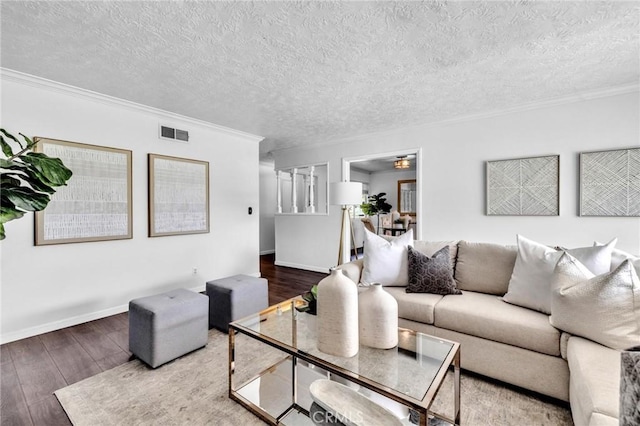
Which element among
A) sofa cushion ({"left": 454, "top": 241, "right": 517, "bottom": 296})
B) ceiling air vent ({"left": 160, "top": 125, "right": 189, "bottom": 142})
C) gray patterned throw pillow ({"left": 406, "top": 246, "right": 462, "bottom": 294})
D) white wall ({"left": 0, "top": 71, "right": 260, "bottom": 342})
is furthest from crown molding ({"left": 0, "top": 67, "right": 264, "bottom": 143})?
sofa cushion ({"left": 454, "top": 241, "right": 517, "bottom": 296})

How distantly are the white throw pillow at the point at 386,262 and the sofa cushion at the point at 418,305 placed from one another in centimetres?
21

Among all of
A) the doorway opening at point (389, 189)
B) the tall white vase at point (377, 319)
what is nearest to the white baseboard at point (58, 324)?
the tall white vase at point (377, 319)

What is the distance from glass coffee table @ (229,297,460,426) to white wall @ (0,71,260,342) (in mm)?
1999

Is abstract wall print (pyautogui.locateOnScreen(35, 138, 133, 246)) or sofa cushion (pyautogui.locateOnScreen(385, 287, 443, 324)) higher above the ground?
abstract wall print (pyautogui.locateOnScreen(35, 138, 133, 246))

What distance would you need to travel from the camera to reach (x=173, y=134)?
3.65 m

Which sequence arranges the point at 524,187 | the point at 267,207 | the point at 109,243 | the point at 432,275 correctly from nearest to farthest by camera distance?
the point at 432,275
the point at 109,243
the point at 524,187
the point at 267,207

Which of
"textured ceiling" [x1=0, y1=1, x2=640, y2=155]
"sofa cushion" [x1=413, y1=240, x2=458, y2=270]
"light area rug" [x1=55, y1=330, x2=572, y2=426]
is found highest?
"textured ceiling" [x1=0, y1=1, x2=640, y2=155]

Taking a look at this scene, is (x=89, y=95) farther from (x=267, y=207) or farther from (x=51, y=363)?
(x=267, y=207)

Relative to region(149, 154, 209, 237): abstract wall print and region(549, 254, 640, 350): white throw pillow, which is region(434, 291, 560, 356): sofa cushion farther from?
region(149, 154, 209, 237): abstract wall print

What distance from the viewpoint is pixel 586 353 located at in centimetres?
144

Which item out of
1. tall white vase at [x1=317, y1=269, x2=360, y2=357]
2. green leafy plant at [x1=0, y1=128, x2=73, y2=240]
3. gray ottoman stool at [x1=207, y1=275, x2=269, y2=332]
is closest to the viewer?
green leafy plant at [x1=0, y1=128, x2=73, y2=240]

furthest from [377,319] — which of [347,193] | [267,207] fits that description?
[267,207]

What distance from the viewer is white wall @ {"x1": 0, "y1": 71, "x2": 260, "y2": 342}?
2.56 metres

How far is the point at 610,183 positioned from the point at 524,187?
2.38ft
